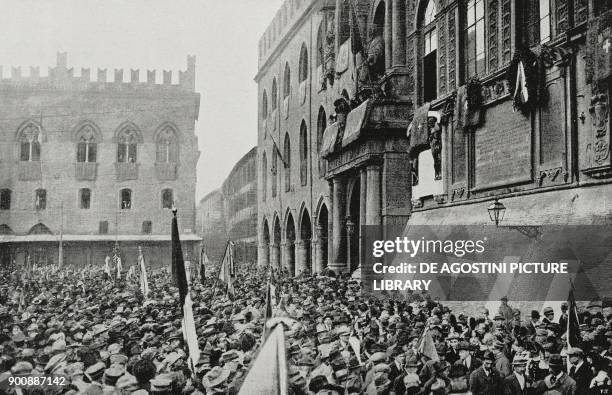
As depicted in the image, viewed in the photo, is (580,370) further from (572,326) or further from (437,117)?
(437,117)

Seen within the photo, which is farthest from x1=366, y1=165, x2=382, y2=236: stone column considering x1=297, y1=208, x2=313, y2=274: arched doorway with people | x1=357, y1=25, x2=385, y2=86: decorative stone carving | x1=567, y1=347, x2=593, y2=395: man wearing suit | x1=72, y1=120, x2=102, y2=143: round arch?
x1=72, y1=120, x2=102, y2=143: round arch

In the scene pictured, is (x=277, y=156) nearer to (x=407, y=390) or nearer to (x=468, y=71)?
(x=468, y=71)

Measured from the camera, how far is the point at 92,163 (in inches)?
1560

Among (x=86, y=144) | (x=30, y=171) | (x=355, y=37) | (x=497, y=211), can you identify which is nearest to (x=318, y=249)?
(x=355, y=37)

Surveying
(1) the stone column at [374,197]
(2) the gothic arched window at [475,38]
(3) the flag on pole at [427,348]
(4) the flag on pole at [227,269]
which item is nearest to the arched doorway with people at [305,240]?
(1) the stone column at [374,197]

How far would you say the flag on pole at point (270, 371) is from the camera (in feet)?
21.4

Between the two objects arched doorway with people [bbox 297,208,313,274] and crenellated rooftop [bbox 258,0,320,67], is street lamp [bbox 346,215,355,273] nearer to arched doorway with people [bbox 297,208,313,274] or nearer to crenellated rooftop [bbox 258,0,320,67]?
arched doorway with people [bbox 297,208,313,274]

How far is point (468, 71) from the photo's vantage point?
17.1m

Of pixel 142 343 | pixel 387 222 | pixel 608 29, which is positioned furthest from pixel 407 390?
pixel 387 222

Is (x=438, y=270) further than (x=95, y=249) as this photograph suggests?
No

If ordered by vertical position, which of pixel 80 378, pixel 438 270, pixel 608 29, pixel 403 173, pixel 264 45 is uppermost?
pixel 264 45

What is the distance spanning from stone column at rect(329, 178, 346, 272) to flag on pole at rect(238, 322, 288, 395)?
733 inches

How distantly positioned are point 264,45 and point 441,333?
1174 inches

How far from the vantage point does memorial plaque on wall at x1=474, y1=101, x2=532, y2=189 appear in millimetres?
14547
